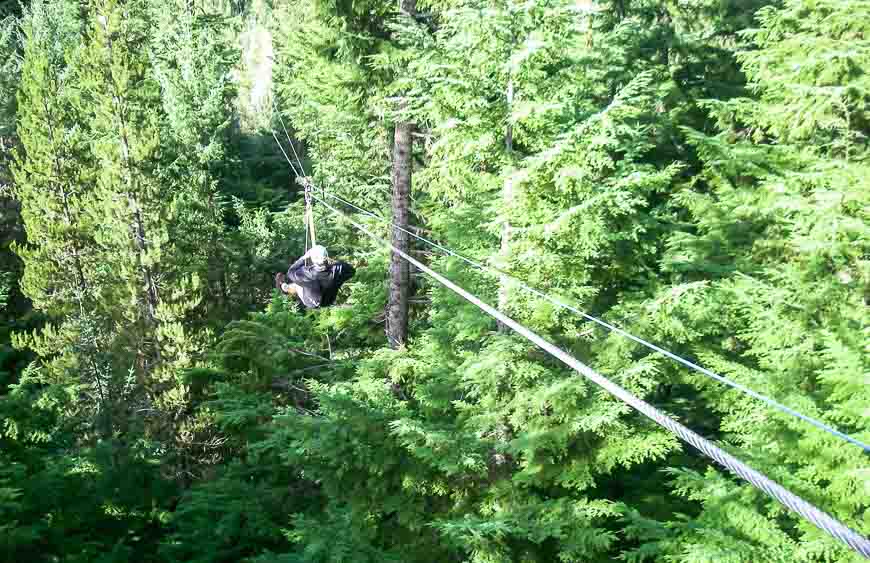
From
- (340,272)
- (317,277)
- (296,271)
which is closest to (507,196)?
(340,272)

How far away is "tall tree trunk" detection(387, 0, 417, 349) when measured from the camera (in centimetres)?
895

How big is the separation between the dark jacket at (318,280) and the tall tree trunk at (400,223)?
145 centimetres

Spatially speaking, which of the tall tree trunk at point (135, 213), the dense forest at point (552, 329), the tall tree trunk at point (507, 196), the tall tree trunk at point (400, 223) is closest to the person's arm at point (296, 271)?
the dense forest at point (552, 329)

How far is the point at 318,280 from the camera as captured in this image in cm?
724

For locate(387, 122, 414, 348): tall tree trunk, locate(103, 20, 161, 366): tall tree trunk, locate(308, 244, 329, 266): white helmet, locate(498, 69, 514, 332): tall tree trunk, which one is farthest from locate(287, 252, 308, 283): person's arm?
locate(103, 20, 161, 366): tall tree trunk

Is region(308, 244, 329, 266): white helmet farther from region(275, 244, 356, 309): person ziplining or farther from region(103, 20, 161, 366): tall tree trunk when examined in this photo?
region(103, 20, 161, 366): tall tree trunk

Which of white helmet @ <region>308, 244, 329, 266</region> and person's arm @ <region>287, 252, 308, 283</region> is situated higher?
white helmet @ <region>308, 244, 329, 266</region>

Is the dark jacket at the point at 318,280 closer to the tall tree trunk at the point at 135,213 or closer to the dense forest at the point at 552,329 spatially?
the dense forest at the point at 552,329

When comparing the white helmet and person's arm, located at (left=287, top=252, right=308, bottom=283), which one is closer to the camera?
the white helmet

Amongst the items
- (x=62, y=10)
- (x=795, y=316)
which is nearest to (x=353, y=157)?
(x=795, y=316)

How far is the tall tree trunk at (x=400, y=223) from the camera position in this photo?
8948 millimetres

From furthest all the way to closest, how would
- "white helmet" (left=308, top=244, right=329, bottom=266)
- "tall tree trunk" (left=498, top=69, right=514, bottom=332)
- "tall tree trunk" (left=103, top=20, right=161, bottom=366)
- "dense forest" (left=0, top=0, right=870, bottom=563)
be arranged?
"tall tree trunk" (left=103, top=20, right=161, bottom=366), "white helmet" (left=308, top=244, right=329, bottom=266), "tall tree trunk" (left=498, top=69, right=514, bottom=332), "dense forest" (left=0, top=0, right=870, bottom=563)

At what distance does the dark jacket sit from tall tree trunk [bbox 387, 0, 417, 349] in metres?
1.45

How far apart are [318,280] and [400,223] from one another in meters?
2.24
